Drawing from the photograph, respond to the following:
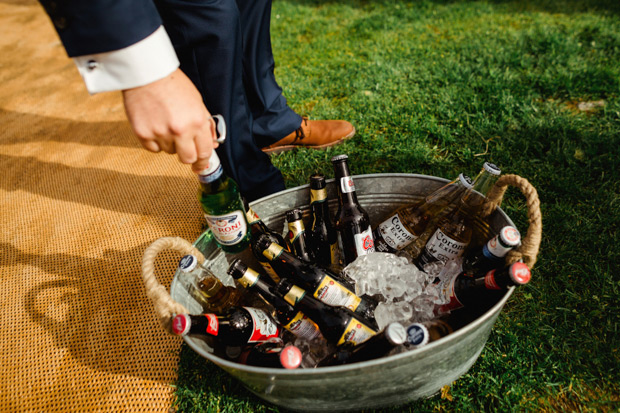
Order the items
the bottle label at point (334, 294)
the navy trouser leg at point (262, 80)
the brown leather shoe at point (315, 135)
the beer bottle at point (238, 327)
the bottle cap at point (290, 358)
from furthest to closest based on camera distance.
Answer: the brown leather shoe at point (315, 135) < the navy trouser leg at point (262, 80) < the bottle label at point (334, 294) < the beer bottle at point (238, 327) < the bottle cap at point (290, 358)

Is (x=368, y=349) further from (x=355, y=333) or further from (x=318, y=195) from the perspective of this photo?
(x=318, y=195)

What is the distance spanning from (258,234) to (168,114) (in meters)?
0.74

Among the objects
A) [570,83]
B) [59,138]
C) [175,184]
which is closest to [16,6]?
[59,138]

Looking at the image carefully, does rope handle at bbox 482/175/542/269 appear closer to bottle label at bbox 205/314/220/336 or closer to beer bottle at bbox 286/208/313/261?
beer bottle at bbox 286/208/313/261

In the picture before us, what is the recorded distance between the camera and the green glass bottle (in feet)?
4.25

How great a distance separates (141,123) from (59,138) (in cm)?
259

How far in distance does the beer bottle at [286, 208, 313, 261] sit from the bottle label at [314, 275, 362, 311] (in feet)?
0.74

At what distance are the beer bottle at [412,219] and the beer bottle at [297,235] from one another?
31 centimetres

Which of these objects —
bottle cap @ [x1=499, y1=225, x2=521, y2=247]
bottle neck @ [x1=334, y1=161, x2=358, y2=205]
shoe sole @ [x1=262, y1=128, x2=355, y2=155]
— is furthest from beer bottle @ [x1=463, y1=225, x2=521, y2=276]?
shoe sole @ [x1=262, y1=128, x2=355, y2=155]

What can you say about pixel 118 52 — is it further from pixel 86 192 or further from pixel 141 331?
pixel 86 192

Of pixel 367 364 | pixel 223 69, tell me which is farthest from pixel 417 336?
pixel 223 69

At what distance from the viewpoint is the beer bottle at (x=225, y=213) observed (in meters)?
1.30

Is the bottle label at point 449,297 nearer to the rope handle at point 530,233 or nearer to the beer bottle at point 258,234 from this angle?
the rope handle at point 530,233

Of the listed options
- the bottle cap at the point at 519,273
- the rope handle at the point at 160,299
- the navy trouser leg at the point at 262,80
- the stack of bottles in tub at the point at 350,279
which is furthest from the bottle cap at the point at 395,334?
the navy trouser leg at the point at 262,80
